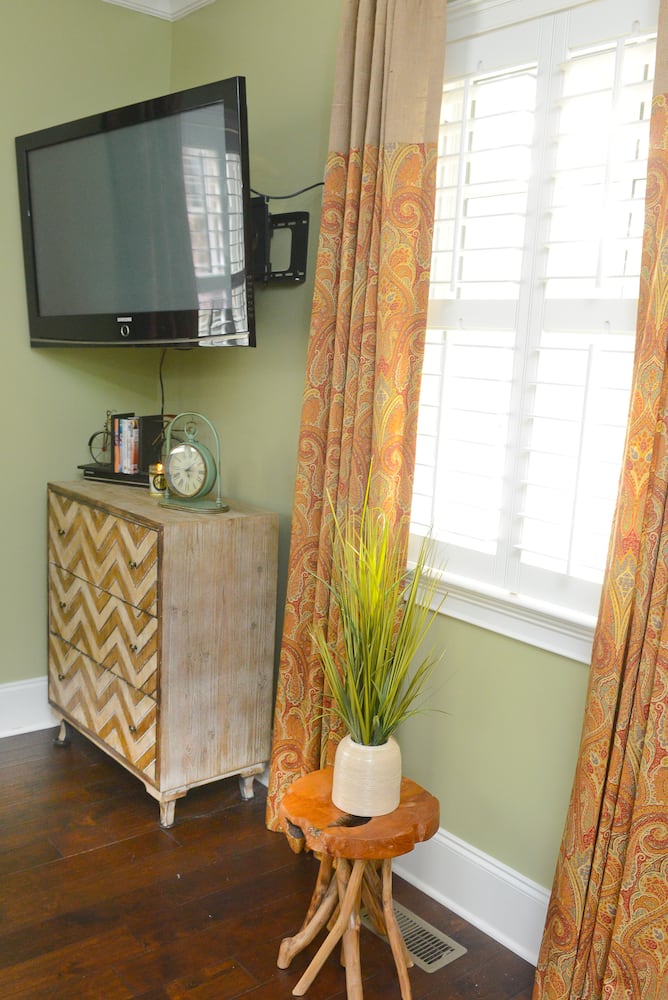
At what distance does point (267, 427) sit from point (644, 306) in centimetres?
155

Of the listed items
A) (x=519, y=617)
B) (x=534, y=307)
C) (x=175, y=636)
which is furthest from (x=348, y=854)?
(x=534, y=307)

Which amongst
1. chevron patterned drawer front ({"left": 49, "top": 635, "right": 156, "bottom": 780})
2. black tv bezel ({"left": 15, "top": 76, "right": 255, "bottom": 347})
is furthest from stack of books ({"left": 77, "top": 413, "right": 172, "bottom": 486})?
chevron patterned drawer front ({"left": 49, "top": 635, "right": 156, "bottom": 780})

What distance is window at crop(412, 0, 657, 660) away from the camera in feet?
6.51

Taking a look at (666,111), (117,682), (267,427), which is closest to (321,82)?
(267,427)

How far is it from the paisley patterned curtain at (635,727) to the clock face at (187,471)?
1.36m

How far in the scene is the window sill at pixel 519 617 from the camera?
207cm

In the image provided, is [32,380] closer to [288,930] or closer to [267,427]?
[267,427]

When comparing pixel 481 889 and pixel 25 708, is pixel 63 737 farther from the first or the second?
pixel 481 889

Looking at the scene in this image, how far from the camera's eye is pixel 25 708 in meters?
3.40

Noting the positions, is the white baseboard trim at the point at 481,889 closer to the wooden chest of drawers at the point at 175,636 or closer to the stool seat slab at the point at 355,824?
the stool seat slab at the point at 355,824

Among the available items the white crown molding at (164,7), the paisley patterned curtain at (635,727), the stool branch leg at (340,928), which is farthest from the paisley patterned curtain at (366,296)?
the white crown molding at (164,7)

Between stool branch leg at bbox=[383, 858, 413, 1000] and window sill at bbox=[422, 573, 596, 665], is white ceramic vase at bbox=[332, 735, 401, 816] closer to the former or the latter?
stool branch leg at bbox=[383, 858, 413, 1000]

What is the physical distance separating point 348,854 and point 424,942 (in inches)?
22.0

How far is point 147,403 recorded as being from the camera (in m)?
3.64
